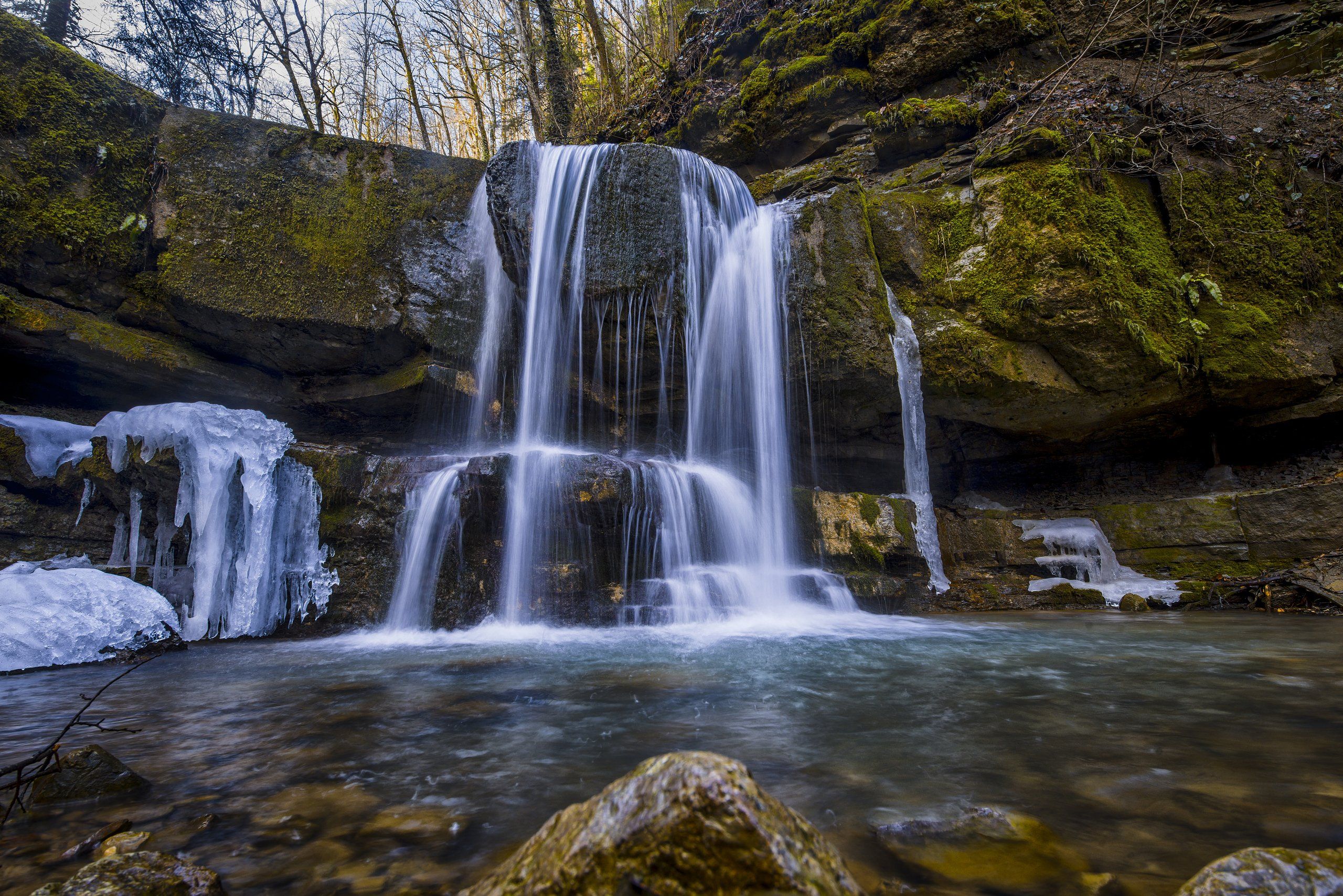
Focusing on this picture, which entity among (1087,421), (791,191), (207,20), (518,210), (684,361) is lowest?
(1087,421)

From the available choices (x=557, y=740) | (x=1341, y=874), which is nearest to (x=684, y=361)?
(x=557, y=740)

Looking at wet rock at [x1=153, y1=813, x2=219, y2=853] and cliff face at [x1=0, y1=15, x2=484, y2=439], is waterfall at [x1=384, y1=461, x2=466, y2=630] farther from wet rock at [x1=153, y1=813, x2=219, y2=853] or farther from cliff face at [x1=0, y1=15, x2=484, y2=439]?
wet rock at [x1=153, y1=813, x2=219, y2=853]

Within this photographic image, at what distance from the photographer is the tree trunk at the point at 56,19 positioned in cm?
1042

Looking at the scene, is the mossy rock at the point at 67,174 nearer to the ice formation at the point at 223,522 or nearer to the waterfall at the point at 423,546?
the ice formation at the point at 223,522

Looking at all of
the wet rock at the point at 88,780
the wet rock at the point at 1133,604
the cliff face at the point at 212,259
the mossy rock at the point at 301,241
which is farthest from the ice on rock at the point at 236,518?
the wet rock at the point at 1133,604

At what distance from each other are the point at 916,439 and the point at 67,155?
11.8 metres

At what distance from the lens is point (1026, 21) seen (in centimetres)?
995

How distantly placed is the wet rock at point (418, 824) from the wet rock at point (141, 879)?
43cm

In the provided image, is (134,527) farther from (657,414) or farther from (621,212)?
(621,212)

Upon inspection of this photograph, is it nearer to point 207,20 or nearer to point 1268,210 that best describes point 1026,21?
point 1268,210

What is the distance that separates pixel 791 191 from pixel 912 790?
10.1 meters

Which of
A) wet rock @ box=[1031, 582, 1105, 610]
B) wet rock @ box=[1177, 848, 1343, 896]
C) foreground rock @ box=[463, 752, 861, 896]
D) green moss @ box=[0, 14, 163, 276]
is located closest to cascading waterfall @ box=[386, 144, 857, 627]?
wet rock @ box=[1031, 582, 1105, 610]

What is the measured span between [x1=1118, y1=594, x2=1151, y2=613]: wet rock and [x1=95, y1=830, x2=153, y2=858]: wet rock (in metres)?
8.39

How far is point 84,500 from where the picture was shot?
6.95m
